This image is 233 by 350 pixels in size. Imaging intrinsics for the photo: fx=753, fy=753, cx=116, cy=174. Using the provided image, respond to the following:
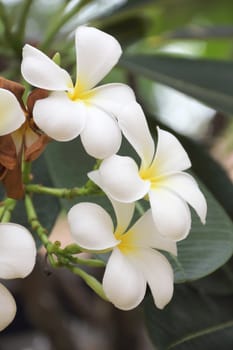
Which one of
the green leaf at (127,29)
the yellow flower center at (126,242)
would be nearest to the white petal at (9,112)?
the yellow flower center at (126,242)

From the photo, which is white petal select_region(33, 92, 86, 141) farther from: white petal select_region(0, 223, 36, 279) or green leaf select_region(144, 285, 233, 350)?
green leaf select_region(144, 285, 233, 350)

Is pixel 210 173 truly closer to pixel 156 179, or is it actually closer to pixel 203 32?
pixel 156 179

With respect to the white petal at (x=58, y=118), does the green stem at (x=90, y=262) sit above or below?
below

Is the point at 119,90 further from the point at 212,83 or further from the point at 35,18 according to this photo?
the point at 35,18

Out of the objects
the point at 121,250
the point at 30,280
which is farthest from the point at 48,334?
the point at 121,250

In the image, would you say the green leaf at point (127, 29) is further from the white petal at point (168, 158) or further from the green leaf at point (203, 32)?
the white petal at point (168, 158)

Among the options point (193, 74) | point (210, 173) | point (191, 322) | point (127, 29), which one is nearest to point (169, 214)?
point (191, 322)

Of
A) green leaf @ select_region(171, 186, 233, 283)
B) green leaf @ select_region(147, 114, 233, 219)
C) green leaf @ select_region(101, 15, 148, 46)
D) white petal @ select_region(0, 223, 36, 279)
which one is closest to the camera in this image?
white petal @ select_region(0, 223, 36, 279)

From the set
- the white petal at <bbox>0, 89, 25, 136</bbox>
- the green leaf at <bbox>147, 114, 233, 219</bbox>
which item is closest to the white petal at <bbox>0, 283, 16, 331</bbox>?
the white petal at <bbox>0, 89, 25, 136</bbox>
